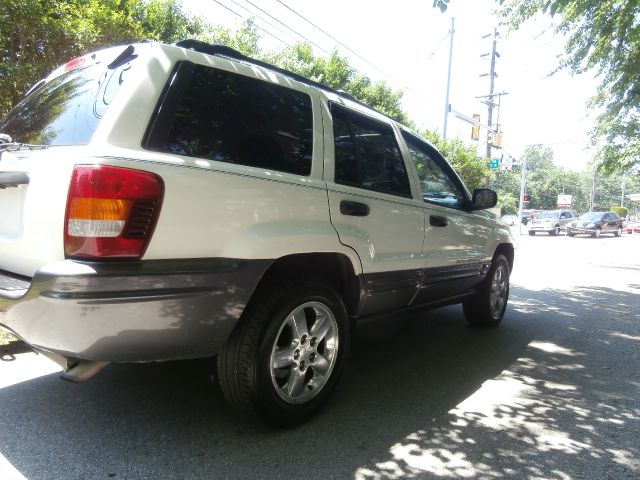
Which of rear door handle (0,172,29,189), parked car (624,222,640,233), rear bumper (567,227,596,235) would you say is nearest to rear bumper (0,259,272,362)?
rear door handle (0,172,29,189)

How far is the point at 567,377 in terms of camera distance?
390 centimetres

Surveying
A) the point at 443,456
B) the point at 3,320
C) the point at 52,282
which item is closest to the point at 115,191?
the point at 52,282

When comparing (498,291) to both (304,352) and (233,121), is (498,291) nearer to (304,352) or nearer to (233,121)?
(304,352)

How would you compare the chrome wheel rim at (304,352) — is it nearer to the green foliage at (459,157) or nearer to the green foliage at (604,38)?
the green foliage at (604,38)

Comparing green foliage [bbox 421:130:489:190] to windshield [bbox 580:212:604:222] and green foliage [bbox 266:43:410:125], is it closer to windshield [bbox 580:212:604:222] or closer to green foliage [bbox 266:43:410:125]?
green foliage [bbox 266:43:410:125]

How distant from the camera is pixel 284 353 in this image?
268 cm

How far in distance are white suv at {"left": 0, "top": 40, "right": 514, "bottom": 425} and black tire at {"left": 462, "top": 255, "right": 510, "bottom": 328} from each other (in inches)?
80.6

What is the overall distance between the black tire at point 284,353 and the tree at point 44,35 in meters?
5.41

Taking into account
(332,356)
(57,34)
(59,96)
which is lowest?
(332,356)

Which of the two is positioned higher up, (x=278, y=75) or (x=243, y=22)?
(x=243, y=22)

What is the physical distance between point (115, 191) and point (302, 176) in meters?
1.07

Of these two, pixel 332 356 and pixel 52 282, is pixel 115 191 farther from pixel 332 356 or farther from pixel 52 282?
pixel 332 356

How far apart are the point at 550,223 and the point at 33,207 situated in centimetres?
3258

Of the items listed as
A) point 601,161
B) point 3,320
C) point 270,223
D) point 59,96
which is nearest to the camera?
point 3,320
